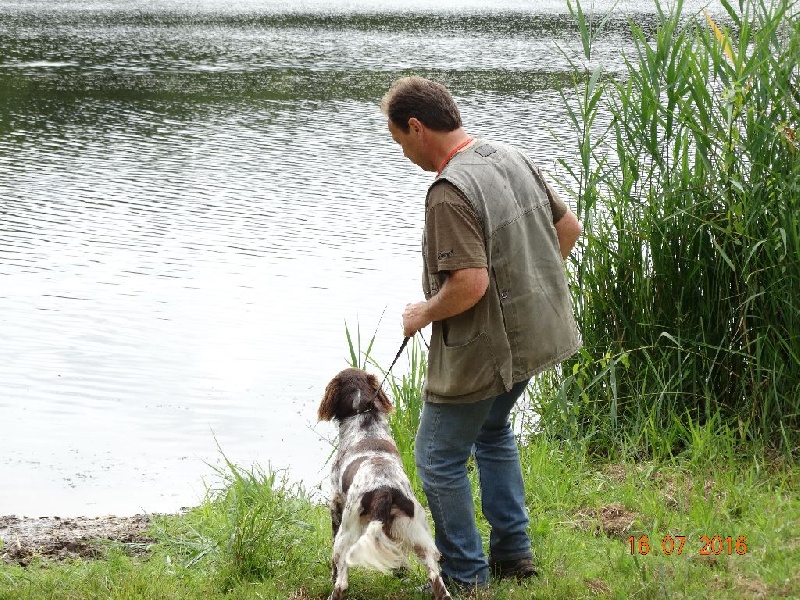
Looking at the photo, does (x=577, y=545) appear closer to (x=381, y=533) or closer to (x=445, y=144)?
(x=381, y=533)

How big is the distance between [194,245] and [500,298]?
961cm

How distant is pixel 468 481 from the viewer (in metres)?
3.93

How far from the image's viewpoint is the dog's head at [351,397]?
4359 mm

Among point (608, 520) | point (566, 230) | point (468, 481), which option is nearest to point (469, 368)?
point (468, 481)

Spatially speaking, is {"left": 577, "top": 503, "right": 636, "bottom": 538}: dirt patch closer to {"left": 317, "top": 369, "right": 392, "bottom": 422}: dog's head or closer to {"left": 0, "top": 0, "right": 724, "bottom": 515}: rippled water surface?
{"left": 317, "top": 369, "right": 392, "bottom": 422}: dog's head

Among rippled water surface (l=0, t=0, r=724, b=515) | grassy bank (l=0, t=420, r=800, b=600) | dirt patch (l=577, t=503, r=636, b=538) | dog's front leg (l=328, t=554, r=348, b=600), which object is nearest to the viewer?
dog's front leg (l=328, t=554, r=348, b=600)

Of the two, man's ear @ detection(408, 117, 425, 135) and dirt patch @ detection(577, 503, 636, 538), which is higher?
man's ear @ detection(408, 117, 425, 135)

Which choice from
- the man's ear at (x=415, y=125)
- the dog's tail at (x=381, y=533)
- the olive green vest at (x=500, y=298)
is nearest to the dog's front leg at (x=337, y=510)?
the dog's tail at (x=381, y=533)

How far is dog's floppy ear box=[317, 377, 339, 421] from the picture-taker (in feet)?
14.5

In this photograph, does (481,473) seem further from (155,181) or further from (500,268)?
(155,181)

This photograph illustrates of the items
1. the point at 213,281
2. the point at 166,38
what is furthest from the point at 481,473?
the point at 166,38
